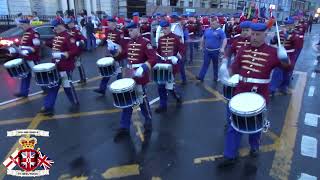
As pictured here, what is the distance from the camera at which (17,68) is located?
8.44m

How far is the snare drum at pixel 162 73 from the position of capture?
7.11 m

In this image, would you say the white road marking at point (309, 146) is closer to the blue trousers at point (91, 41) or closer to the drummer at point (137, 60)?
the drummer at point (137, 60)

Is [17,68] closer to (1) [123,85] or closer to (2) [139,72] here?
(1) [123,85]

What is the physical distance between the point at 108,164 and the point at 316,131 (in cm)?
403

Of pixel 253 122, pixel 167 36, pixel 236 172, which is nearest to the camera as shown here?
pixel 253 122

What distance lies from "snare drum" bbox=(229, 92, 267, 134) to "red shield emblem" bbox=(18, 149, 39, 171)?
2665 mm

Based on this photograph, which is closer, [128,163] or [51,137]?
[128,163]

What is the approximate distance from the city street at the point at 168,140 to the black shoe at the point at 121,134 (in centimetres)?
13

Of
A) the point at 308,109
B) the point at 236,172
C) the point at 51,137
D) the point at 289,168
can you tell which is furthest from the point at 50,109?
the point at 308,109

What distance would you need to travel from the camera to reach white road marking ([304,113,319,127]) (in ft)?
23.3

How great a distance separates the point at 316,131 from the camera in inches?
262

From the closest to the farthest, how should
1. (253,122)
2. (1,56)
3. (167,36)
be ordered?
(253,122), (167,36), (1,56)

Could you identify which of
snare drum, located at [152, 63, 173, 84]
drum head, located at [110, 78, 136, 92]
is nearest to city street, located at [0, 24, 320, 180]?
snare drum, located at [152, 63, 173, 84]

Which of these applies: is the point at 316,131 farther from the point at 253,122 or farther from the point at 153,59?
the point at 153,59
